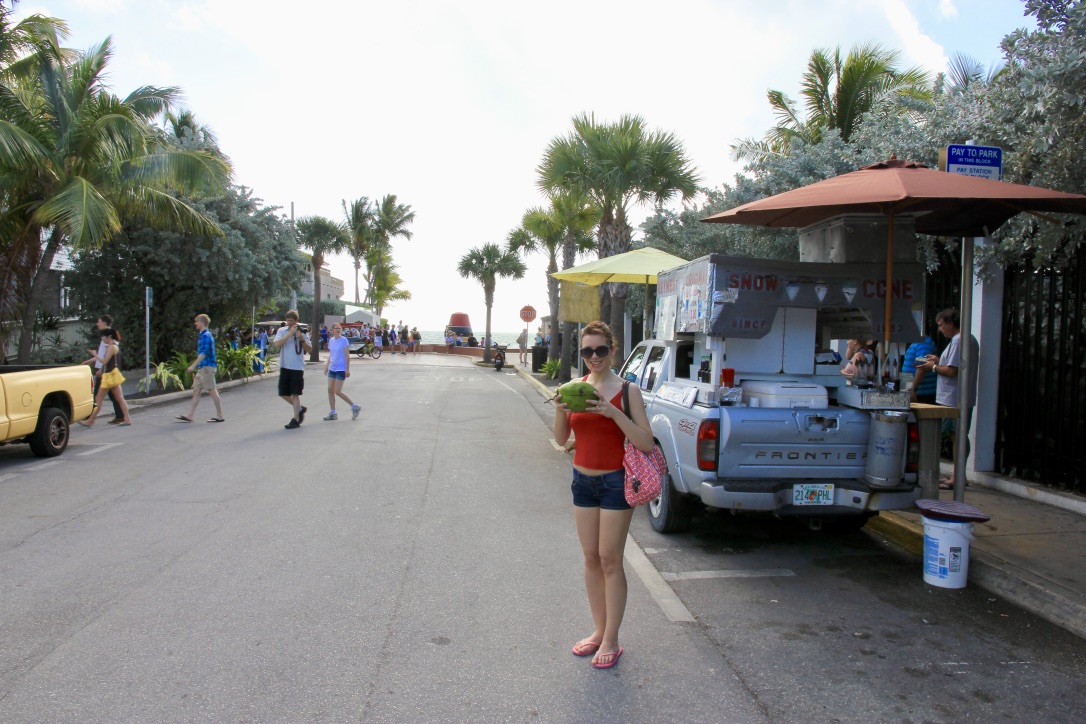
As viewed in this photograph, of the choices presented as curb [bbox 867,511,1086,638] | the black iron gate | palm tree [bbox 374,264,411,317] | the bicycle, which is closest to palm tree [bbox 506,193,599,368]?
the bicycle

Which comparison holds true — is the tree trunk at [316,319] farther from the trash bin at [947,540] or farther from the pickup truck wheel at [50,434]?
the trash bin at [947,540]

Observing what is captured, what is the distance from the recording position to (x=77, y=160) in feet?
53.4

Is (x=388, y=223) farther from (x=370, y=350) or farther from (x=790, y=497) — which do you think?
(x=790, y=497)

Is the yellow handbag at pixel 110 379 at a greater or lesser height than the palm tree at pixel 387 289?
lesser

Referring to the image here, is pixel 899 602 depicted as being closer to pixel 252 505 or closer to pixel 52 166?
pixel 252 505

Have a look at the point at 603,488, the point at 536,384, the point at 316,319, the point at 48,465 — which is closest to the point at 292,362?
the point at 48,465

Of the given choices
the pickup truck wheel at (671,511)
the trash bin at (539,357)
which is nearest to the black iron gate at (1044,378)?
the pickup truck wheel at (671,511)

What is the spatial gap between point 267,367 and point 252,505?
21769mm

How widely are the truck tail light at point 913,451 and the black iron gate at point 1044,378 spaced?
2.61 m

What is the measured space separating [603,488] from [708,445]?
2.01 m

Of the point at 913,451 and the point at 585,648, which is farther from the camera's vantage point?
the point at 913,451

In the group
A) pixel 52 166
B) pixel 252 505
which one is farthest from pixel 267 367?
pixel 252 505

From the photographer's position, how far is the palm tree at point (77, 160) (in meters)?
15.1

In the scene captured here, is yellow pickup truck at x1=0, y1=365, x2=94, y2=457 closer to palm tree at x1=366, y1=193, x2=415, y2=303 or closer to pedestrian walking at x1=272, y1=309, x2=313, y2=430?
pedestrian walking at x1=272, y1=309, x2=313, y2=430
